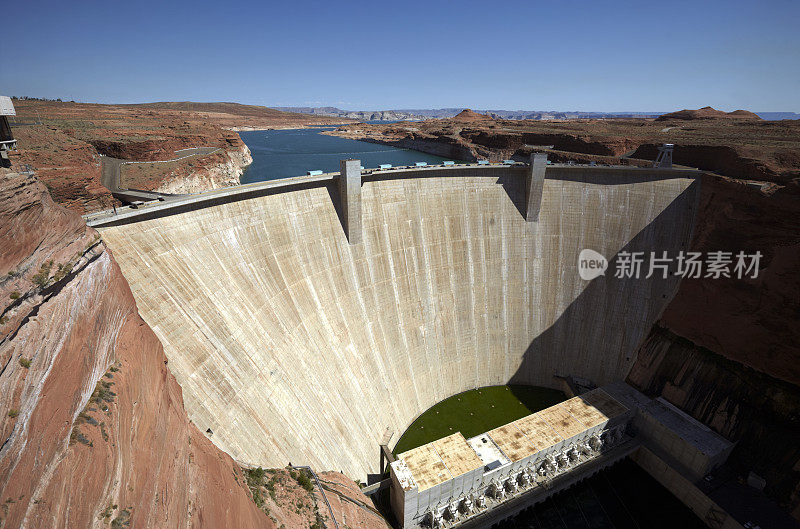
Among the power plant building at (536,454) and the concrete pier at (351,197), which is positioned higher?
the concrete pier at (351,197)

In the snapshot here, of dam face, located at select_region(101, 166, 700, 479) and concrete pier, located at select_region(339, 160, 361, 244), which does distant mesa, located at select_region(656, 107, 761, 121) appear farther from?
concrete pier, located at select_region(339, 160, 361, 244)

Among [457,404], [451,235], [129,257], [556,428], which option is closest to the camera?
[129,257]

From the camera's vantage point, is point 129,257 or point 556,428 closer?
point 129,257

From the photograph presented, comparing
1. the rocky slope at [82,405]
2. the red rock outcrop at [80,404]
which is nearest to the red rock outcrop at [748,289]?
the rocky slope at [82,405]

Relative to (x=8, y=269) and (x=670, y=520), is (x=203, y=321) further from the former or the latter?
(x=670, y=520)

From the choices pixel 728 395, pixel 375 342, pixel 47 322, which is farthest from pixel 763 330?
pixel 47 322

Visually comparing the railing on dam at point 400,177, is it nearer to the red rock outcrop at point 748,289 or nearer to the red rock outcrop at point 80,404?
the red rock outcrop at point 748,289

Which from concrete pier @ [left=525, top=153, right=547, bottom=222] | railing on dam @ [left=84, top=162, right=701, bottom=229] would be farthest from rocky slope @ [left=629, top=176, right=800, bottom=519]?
concrete pier @ [left=525, top=153, right=547, bottom=222]
